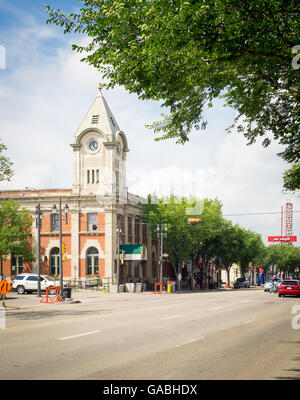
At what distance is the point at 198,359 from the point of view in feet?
35.9

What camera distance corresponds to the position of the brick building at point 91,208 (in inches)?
2274

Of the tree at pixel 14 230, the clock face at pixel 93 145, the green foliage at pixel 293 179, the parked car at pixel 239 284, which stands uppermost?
the clock face at pixel 93 145

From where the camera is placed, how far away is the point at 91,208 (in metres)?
58.6

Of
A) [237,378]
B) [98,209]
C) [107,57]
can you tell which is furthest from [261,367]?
[98,209]

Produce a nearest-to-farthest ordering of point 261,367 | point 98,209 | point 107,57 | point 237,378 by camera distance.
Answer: point 237,378 → point 261,367 → point 107,57 → point 98,209

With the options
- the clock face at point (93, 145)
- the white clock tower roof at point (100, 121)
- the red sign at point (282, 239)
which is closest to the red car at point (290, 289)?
the white clock tower roof at point (100, 121)

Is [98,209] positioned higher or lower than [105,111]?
lower

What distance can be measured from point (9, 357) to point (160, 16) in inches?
327

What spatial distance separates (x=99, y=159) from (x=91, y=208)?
5747 mm

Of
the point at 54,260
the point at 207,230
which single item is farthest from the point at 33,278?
the point at 207,230

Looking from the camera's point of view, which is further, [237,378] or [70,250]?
[70,250]

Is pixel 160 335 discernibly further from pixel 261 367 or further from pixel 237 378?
pixel 237 378

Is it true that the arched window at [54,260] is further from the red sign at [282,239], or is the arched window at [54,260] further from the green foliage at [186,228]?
the red sign at [282,239]
